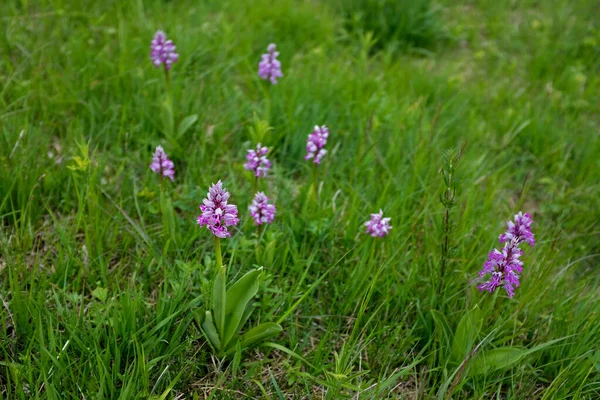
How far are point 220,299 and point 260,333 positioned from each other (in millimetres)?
202

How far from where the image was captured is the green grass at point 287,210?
1965 mm

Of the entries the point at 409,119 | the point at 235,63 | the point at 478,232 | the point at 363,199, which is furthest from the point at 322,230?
the point at 235,63

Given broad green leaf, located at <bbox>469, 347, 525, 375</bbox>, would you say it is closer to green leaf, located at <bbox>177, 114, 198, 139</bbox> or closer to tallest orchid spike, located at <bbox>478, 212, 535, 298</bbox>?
tallest orchid spike, located at <bbox>478, 212, 535, 298</bbox>

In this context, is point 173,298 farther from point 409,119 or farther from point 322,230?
point 409,119

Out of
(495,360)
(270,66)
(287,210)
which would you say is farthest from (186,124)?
(495,360)

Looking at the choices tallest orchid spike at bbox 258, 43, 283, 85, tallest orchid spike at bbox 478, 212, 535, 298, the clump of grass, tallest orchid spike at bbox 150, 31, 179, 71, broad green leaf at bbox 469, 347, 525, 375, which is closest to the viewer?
tallest orchid spike at bbox 478, 212, 535, 298

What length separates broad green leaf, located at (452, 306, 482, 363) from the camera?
6.60 feet

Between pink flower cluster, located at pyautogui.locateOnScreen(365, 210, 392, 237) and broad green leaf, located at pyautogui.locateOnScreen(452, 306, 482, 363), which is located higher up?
pink flower cluster, located at pyautogui.locateOnScreen(365, 210, 392, 237)

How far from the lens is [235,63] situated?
359 cm

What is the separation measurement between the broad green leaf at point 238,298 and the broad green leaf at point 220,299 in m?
0.03

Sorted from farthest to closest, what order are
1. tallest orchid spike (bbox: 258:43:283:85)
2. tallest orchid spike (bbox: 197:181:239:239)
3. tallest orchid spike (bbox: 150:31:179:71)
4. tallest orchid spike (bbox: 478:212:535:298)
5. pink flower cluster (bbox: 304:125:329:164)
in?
1. tallest orchid spike (bbox: 258:43:283:85)
2. tallest orchid spike (bbox: 150:31:179:71)
3. pink flower cluster (bbox: 304:125:329:164)
4. tallest orchid spike (bbox: 478:212:535:298)
5. tallest orchid spike (bbox: 197:181:239:239)

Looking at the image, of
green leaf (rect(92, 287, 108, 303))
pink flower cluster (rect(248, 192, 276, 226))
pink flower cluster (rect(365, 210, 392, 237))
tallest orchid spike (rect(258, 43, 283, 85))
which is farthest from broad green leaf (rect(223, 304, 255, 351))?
tallest orchid spike (rect(258, 43, 283, 85))

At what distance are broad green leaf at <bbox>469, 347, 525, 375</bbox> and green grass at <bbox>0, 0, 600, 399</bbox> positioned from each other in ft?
0.06

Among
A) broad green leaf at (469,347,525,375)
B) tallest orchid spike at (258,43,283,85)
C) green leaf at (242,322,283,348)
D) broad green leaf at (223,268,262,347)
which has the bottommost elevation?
broad green leaf at (469,347,525,375)
